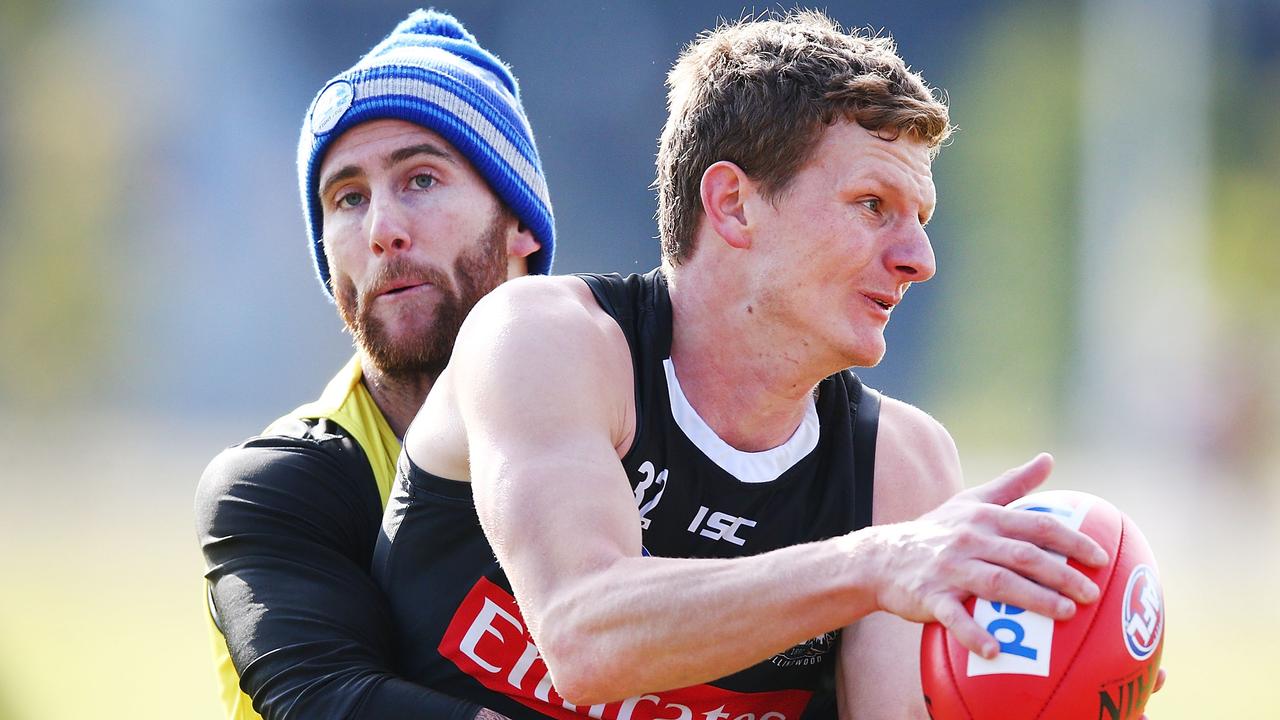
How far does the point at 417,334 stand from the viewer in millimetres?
3717

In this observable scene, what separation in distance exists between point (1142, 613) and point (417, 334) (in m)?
2.03

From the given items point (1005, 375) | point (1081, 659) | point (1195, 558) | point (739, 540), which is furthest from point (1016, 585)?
point (1005, 375)

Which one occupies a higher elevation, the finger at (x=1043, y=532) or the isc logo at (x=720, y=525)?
the isc logo at (x=720, y=525)

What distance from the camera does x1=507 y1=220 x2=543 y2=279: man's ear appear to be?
4.15 metres

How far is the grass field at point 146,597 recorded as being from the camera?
8.77 metres

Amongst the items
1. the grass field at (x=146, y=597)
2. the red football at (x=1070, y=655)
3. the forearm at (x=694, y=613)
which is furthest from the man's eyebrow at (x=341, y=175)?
the grass field at (x=146, y=597)

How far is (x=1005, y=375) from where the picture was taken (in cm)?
1634

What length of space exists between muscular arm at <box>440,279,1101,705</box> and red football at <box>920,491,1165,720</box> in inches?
6.8

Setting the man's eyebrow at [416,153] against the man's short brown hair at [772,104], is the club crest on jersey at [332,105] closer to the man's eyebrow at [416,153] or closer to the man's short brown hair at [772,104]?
the man's eyebrow at [416,153]

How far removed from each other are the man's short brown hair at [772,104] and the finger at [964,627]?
1165 mm

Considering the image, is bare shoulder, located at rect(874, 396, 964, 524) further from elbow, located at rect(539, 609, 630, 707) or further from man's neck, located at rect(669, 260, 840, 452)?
elbow, located at rect(539, 609, 630, 707)

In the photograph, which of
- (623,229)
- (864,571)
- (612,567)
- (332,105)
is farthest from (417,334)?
(623,229)

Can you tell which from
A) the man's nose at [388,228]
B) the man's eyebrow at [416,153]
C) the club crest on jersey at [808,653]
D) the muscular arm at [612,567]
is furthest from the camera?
the man's eyebrow at [416,153]

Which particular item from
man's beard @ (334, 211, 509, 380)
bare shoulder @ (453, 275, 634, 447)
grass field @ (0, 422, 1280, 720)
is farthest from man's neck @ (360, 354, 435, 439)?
grass field @ (0, 422, 1280, 720)
